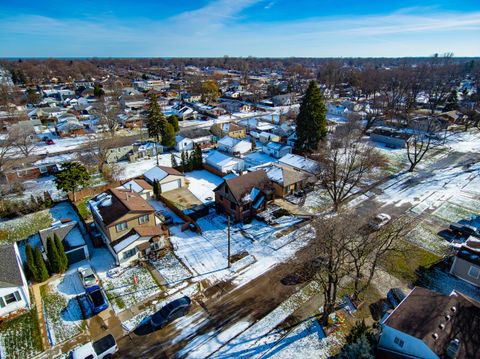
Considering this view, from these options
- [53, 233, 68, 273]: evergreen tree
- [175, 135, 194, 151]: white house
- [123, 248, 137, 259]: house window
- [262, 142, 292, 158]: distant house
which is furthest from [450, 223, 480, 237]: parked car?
[175, 135, 194, 151]: white house

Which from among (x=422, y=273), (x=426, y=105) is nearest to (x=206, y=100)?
(x=426, y=105)

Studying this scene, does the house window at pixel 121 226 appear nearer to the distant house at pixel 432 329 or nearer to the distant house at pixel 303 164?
the distant house at pixel 432 329

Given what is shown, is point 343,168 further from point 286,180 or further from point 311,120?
point 311,120

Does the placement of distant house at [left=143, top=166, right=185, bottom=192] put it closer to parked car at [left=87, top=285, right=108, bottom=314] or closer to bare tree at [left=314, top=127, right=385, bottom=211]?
parked car at [left=87, top=285, right=108, bottom=314]

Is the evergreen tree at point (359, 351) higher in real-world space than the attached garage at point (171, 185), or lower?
higher

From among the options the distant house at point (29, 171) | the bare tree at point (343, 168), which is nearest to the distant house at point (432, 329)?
the bare tree at point (343, 168)

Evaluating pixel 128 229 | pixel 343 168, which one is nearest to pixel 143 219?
pixel 128 229
